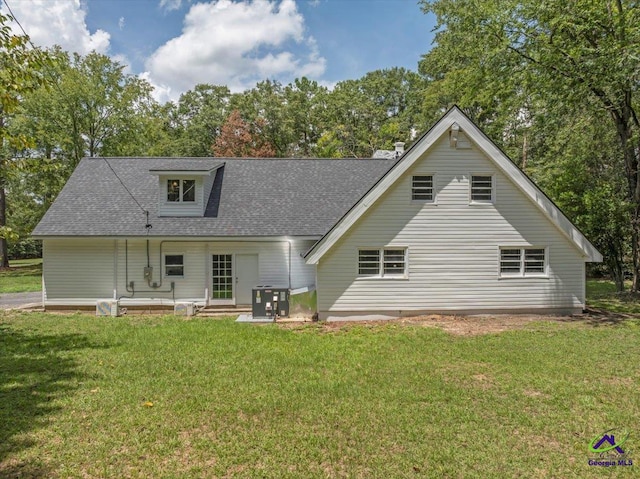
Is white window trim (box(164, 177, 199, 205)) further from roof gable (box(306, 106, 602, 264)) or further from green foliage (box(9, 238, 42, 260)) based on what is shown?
green foliage (box(9, 238, 42, 260))

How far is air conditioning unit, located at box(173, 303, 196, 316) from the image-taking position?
1276cm

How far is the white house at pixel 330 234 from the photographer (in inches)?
454

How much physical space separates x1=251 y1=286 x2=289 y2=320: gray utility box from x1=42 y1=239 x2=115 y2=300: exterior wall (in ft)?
19.5

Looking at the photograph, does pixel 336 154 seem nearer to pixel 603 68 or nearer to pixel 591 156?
pixel 591 156

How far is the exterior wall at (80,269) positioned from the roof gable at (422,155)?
804cm

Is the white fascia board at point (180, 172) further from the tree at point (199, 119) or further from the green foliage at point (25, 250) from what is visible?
the green foliage at point (25, 250)

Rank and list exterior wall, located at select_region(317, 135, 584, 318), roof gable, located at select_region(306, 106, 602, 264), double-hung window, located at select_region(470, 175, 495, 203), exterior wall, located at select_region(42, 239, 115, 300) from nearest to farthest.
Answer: roof gable, located at select_region(306, 106, 602, 264), exterior wall, located at select_region(317, 135, 584, 318), double-hung window, located at select_region(470, 175, 495, 203), exterior wall, located at select_region(42, 239, 115, 300)

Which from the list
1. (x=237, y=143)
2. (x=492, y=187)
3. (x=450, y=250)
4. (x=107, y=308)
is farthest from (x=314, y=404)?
(x=237, y=143)

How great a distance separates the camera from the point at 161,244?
13.8 metres

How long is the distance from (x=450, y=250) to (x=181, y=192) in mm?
10422

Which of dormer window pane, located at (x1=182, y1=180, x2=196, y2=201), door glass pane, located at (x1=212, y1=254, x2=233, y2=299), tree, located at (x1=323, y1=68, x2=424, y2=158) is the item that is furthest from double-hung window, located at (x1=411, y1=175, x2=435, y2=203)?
tree, located at (x1=323, y1=68, x2=424, y2=158)

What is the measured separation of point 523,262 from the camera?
1188 cm

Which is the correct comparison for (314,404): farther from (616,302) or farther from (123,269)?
(616,302)

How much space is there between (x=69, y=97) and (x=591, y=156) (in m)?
35.1
